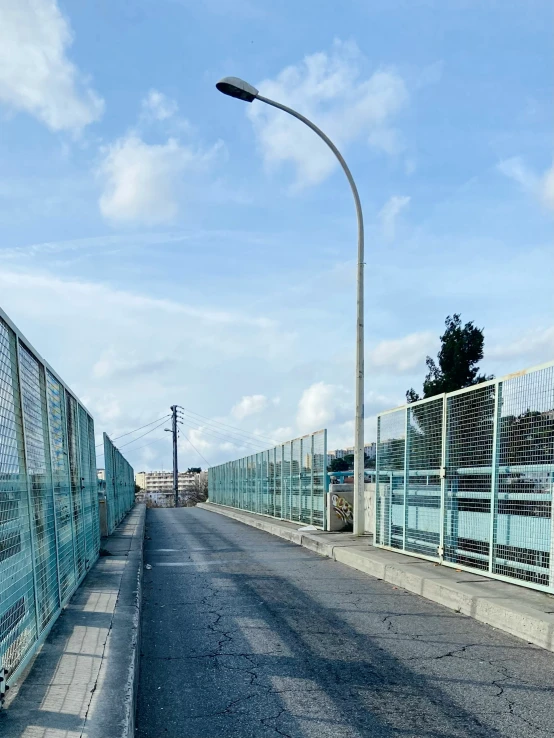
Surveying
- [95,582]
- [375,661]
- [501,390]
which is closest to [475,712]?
[375,661]

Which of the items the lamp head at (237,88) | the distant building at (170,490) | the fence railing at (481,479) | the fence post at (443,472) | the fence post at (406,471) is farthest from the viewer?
the distant building at (170,490)

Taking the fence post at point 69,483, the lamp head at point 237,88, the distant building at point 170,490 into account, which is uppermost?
the lamp head at point 237,88

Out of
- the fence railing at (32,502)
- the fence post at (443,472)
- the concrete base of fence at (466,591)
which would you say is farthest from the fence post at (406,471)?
the fence railing at (32,502)

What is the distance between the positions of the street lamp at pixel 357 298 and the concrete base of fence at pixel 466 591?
62.8 inches

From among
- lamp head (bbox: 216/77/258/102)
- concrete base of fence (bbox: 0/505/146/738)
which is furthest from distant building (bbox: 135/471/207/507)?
concrete base of fence (bbox: 0/505/146/738)

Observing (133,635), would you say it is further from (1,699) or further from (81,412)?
(81,412)

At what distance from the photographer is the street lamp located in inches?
555

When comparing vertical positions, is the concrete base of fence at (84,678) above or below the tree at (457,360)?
below

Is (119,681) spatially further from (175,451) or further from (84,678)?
(175,451)

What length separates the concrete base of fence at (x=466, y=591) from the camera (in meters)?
6.60

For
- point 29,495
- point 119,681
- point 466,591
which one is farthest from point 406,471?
point 119,681

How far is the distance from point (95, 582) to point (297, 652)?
12.5 ft

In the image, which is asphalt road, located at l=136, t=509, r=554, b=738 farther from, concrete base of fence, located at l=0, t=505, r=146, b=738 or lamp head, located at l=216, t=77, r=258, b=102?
lamp head, located at l=216, t=77, r=258, b=102

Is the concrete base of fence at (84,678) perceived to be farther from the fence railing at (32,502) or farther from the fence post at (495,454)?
the fence post at (495,454)
